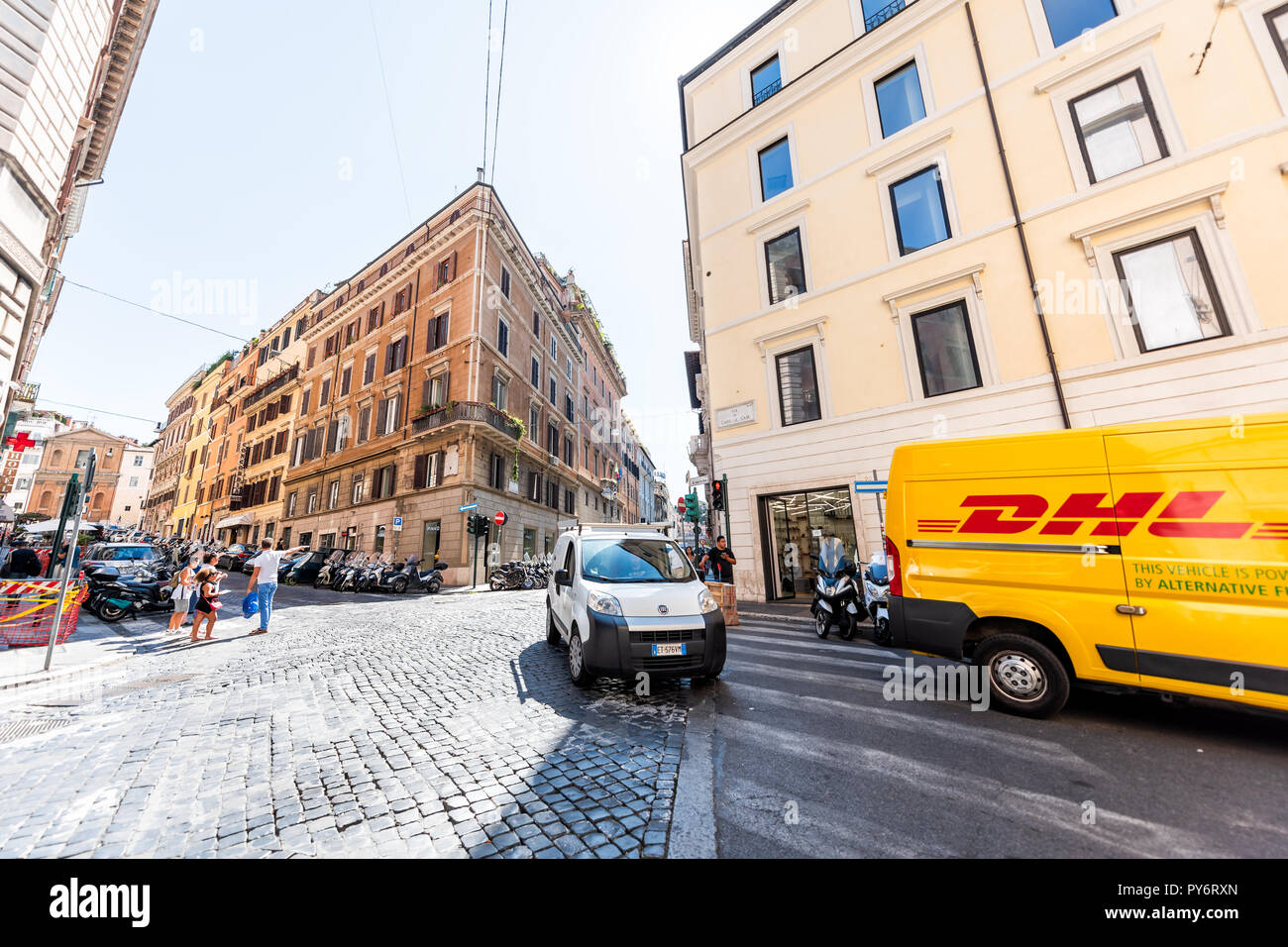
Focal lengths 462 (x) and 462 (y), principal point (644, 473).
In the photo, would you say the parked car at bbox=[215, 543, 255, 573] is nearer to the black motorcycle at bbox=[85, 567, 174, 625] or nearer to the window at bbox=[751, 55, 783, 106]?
the black motorcycle at bbox=[85, 567, 174, 625]

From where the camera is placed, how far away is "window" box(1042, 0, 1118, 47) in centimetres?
1052

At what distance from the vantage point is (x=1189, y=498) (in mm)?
3748

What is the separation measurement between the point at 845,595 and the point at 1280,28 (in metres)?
13.5

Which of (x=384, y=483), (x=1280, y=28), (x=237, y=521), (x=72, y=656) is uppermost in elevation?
(x=1280, y=28)

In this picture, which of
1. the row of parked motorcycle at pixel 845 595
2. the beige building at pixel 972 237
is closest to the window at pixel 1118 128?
the beige building at pixel 972 237

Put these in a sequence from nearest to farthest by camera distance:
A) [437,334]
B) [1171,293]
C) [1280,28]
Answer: [1280,28], [1171,293], [437,334]

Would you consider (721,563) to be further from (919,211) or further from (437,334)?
(437,334)

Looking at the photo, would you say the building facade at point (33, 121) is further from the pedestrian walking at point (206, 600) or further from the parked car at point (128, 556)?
the parked car at point (128, 556)

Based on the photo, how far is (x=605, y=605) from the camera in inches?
195

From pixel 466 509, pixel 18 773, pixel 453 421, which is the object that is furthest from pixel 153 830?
pixel 453 421

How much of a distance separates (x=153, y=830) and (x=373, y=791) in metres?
1.04

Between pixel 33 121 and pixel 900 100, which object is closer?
pixel 33 121

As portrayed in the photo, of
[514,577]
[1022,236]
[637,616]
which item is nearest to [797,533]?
[1022,236]
